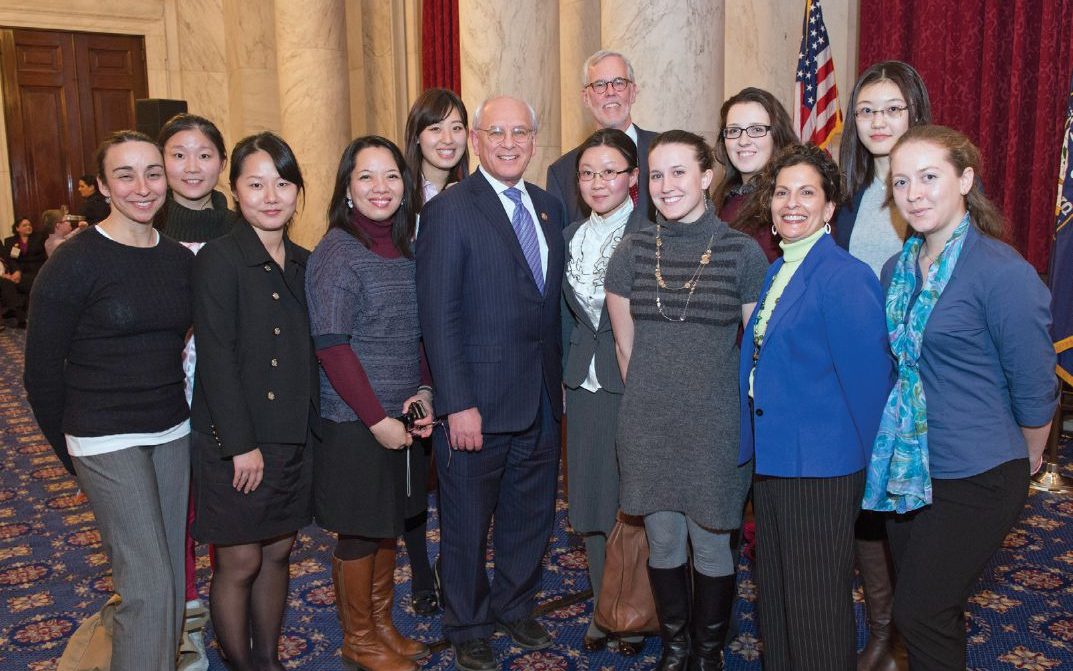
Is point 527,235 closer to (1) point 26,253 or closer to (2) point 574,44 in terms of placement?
(2) point 574,44

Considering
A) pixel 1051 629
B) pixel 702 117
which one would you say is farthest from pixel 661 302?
pixel 702 117

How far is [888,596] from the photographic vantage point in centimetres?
289

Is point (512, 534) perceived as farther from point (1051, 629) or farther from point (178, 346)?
point (1051, 629)

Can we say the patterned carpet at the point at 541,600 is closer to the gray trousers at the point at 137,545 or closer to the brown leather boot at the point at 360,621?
the brown leather boot at the point at 360,621

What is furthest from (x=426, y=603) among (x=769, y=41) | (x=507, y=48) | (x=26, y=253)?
(x=26, y=253)

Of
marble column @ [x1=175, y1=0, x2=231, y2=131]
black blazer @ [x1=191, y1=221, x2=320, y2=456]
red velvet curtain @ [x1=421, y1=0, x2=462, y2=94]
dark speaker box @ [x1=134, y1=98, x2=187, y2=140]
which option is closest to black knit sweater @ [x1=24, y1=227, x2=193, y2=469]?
black blazer @ [x1=191, y1=221, x2=320, y2=456]

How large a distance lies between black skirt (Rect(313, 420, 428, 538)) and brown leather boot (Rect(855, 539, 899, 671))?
156cm

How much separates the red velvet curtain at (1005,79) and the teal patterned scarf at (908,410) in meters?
3.90

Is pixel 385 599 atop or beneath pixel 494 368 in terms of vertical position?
beneath

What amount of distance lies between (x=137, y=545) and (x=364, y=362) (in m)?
0.85

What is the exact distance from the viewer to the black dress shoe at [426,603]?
3582 millimetres

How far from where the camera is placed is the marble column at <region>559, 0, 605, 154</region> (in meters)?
7.76

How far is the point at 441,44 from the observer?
9.78 meters

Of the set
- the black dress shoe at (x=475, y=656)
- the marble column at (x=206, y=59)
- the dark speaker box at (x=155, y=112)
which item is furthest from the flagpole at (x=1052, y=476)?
the marble column at (x=206, y=59)
